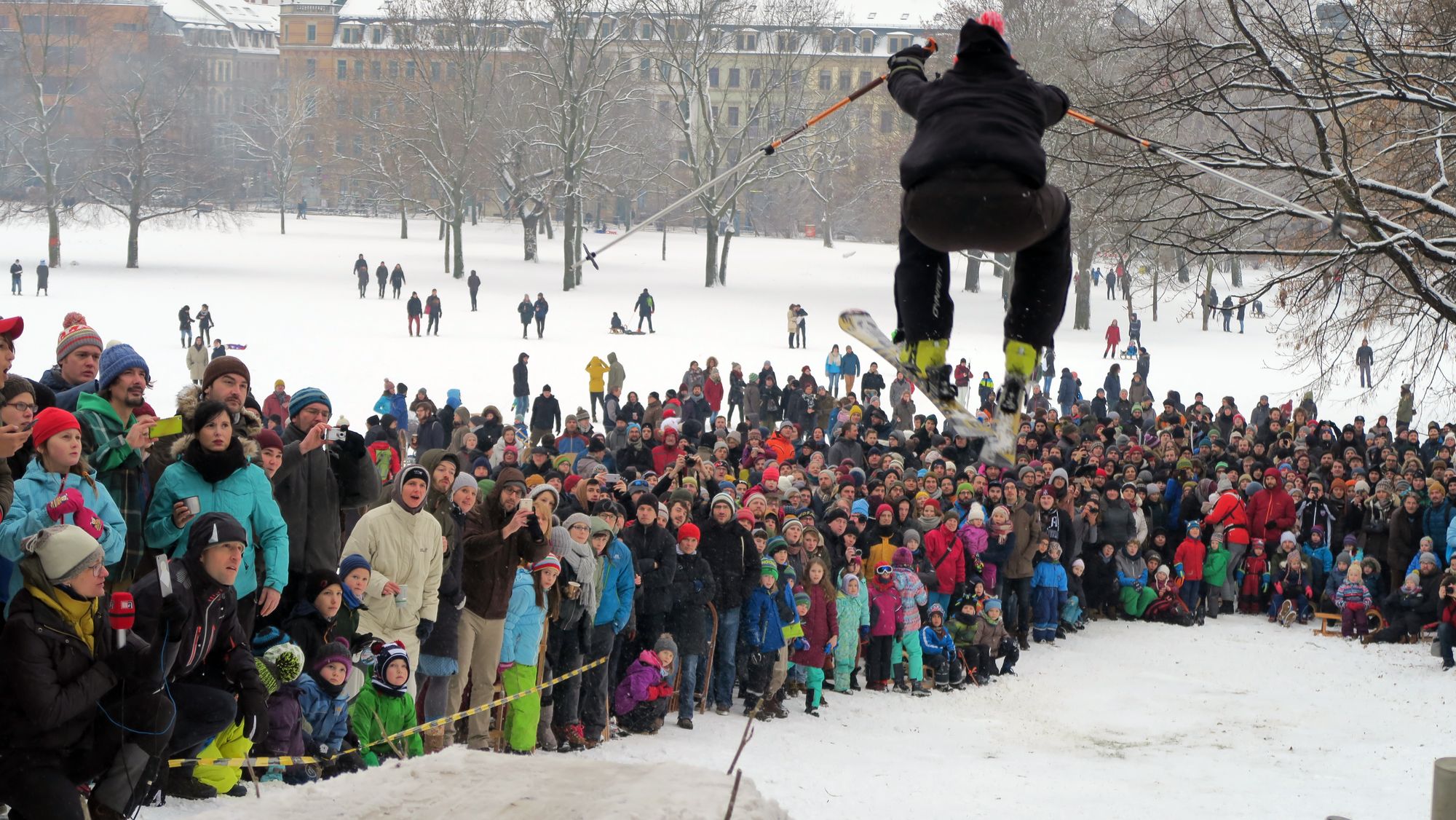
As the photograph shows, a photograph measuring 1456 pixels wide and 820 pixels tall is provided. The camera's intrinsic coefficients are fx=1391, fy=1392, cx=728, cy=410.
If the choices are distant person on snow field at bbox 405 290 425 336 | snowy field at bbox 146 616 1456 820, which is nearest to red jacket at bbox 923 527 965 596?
snowy field at bbox 146 616 1456 820

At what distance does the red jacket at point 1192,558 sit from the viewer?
1611cm

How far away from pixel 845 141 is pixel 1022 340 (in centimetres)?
6089

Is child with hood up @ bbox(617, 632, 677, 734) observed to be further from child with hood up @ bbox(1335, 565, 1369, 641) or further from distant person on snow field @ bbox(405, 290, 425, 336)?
distant person on snow field @ bbox(405, 290, 425, 336)

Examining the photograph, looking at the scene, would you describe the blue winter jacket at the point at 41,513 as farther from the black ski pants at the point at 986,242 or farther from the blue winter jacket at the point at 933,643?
the blue winter jacket at the point at 933,643

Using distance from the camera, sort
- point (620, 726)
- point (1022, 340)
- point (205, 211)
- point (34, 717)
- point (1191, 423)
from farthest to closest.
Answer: point (205, 211)
point (1191, 423)
point (620, 726)
point (1022, 340)
point (34, 717)

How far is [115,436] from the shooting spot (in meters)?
6.04

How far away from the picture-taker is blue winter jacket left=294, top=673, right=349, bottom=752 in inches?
269

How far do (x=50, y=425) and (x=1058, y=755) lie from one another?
802 cm

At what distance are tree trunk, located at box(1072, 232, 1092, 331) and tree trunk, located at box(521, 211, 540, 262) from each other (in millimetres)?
23041

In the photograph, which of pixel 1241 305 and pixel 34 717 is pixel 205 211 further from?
pixel 34 717

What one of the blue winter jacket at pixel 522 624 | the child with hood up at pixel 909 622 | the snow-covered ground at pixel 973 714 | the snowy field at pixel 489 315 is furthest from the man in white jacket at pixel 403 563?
the snowy field at pixel 489 315

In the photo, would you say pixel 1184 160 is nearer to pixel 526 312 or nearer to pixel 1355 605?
pixel 1355 605

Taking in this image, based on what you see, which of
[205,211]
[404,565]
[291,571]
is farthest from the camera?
[205,211]

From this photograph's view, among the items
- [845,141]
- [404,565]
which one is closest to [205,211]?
[845,141]
